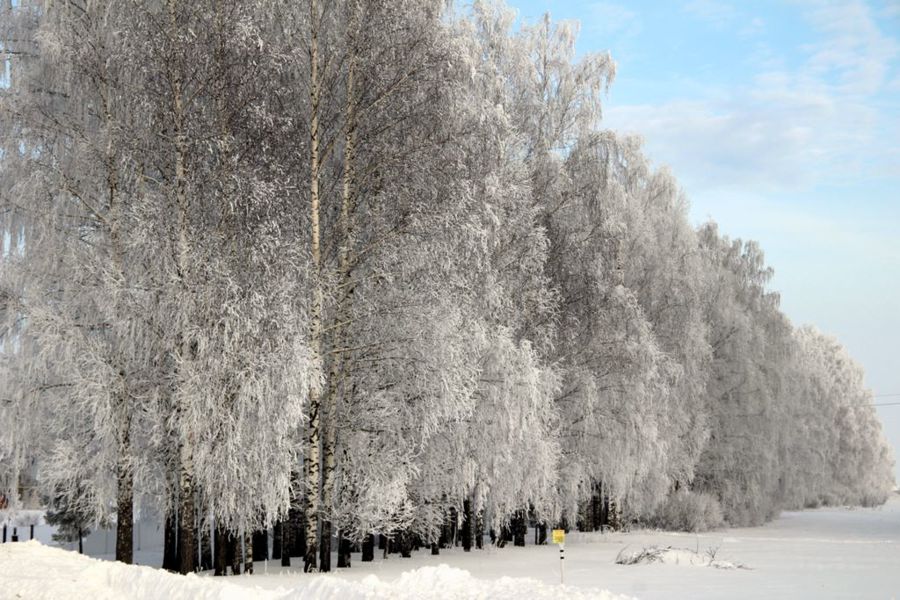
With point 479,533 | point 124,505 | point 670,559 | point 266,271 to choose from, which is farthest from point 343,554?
point 479,533

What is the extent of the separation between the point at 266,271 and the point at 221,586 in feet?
19.2

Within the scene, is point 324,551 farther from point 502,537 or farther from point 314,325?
point 502,537

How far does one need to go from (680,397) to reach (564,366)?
8.84 meters

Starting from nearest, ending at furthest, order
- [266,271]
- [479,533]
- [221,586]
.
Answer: [221,586]
[266,271]
[479,533]

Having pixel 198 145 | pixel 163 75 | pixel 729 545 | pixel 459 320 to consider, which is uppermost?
pixel 163 75

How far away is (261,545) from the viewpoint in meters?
22.8

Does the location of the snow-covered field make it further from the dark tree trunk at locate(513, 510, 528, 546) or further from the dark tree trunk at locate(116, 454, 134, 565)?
the dark tree trunk at locate(513, 510, 528, 546)

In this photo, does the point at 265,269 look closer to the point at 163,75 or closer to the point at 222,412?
the point at 222,412

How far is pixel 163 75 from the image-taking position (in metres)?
16.2

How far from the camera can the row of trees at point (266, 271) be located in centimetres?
1533

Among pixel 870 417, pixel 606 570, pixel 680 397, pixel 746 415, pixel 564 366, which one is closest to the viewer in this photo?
pixel 606 570

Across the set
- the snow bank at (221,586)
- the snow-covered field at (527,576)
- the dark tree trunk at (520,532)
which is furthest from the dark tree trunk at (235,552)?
the dark tree trunk at (520,532)

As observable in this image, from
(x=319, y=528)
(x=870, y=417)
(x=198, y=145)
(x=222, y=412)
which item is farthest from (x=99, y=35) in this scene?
(x=870, y=417)

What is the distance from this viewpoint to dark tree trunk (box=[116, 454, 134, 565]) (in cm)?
1594
